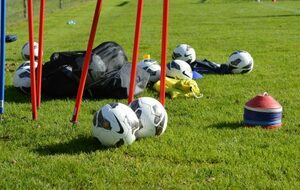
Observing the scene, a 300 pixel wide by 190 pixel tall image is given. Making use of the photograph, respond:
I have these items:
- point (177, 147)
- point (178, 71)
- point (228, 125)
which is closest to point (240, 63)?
point (178, 71)

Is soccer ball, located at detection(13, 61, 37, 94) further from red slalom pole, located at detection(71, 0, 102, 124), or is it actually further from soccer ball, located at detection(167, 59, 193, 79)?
soccer ball, located at detection(167, 59, 193, 79)

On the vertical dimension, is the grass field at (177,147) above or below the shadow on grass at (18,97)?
above

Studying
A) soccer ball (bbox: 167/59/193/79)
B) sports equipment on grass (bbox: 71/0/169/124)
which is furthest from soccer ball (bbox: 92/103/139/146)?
soccer ball (bbox: 167/59/193/79)

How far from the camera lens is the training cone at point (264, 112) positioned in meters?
6.33

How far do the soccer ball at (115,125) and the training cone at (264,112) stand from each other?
1.52m

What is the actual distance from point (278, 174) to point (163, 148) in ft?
4.24

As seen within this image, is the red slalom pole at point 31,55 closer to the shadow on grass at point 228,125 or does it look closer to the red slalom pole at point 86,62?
the red slalom pole at point 86,62

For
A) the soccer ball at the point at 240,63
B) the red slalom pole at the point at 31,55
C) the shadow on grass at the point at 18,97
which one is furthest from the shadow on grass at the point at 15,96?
the soccer ball at the point at 240,63

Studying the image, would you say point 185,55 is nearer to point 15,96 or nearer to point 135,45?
point 15,96

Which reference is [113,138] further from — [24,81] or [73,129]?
[24,81]

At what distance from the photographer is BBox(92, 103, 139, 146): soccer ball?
5605mm

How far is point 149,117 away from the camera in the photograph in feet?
19.3

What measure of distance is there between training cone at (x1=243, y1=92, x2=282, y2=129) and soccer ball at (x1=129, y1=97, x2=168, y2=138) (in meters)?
1.12

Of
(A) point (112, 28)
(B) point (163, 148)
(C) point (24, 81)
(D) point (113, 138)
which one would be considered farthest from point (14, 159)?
(A) point (112, 28)
